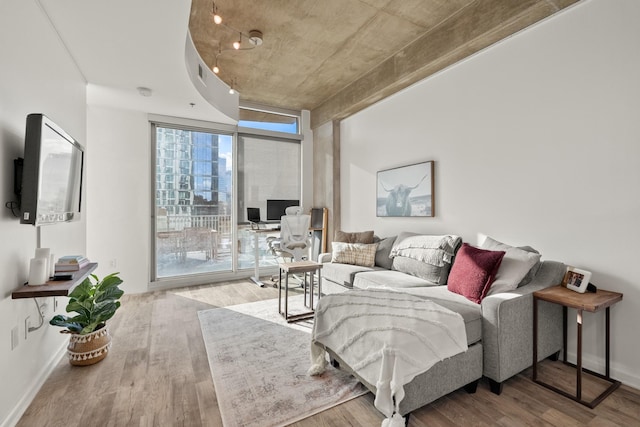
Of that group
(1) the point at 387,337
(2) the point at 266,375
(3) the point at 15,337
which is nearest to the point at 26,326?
(3) the point at 15,337

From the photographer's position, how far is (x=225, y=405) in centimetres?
192

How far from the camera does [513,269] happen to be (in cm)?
236

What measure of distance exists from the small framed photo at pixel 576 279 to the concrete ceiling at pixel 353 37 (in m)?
2.12

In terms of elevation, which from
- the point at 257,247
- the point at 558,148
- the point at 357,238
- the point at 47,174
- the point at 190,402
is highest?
the point at 558,148

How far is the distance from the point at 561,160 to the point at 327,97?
3.77 m

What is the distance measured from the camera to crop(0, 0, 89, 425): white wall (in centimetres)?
172

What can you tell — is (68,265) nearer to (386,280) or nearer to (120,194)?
(120,194)

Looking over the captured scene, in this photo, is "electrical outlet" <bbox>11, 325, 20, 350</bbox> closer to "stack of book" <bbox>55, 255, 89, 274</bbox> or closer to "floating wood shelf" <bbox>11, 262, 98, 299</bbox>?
"floating wood shelf" <bbox>11, 262, 98, 299</bbox>

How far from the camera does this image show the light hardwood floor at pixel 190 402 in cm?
177

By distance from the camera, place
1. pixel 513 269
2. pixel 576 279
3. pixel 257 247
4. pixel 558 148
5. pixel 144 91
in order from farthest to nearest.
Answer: pixel 257 247, pixel 144 91, pixel 558 148, pixel 513 269, pixel 576 279

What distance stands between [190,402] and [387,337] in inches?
53.6

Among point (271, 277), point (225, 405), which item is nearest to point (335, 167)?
point (271, 277)

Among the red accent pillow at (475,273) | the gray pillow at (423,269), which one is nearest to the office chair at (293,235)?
the gray pillow at (423,269)

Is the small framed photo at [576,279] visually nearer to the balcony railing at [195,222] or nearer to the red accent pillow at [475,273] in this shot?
the red accent pillow at [475,273]
